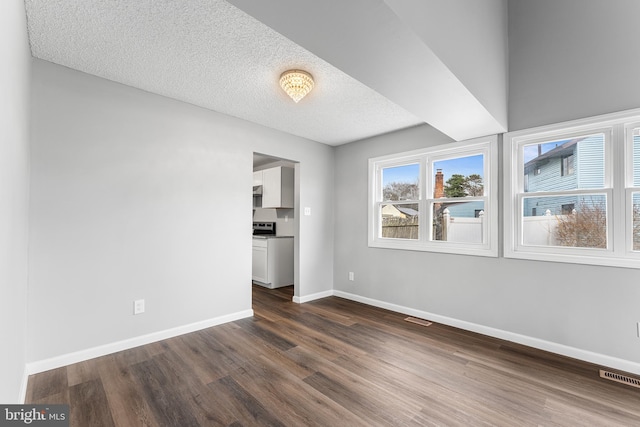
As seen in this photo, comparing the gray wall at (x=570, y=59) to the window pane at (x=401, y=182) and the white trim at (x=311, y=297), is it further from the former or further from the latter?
the white trim at (x=311, y=297)

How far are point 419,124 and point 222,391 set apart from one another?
359 cm

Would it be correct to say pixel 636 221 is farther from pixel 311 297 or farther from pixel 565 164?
pixel 311 297

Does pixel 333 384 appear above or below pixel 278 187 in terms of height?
below

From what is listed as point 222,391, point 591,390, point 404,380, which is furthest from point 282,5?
point 591,390

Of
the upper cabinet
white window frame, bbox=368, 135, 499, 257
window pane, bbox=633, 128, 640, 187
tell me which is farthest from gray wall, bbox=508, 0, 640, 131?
the upper cabinet

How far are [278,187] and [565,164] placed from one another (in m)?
4.13

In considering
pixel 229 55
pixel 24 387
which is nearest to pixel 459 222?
pixel 229 55

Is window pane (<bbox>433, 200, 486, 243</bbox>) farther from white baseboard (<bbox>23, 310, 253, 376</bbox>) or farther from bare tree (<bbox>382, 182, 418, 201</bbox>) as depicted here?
white baseboard (<bbox>23, 310, 253, 376</bbox>)

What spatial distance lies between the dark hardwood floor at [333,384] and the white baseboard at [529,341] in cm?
9

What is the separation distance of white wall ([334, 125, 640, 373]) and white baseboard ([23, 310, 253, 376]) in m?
2.05

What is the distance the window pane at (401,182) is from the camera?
154 inches

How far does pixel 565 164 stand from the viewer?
2721 mm

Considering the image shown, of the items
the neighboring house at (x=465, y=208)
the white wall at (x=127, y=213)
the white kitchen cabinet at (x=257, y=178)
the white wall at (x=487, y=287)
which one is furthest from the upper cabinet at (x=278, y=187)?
the neighboring house at (x=465, y=208)

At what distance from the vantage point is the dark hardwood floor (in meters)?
1.79
